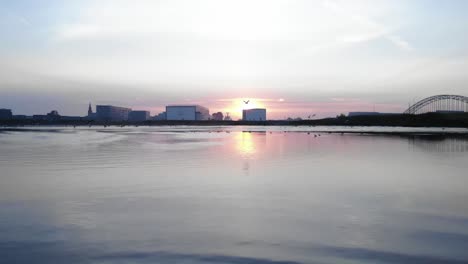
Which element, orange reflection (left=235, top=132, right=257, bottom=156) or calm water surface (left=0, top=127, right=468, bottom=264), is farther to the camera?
orange reflection (left=235, top=132, right=257, bottom=156)

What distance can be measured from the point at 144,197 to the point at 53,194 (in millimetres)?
3804

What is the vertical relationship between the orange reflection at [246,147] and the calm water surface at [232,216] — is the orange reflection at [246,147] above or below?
above

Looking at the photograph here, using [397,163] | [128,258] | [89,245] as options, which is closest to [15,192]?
[89,245]

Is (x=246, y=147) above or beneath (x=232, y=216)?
above

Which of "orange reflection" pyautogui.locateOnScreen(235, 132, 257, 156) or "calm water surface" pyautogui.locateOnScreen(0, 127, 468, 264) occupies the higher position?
"orange reflection" pyautogui.locateOnScreen(235, 132, 257, 156)

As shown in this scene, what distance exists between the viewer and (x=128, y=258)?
9.57 metres

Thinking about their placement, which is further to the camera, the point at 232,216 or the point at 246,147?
the point at 246,147

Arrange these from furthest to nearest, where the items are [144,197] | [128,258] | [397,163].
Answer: [397,163] < [144,197] < [128,258]

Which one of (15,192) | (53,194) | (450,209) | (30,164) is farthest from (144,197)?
(30,164)

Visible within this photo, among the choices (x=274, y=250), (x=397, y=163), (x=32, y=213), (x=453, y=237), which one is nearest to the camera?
(x=274, y=250)

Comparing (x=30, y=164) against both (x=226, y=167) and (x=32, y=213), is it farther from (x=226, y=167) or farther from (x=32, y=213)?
(x=32, y=213)

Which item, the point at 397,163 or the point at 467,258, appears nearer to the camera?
the point at 467,258

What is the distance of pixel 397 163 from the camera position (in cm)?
3022

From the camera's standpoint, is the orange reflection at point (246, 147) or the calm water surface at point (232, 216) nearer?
the calm water surface at point (232, 216)
